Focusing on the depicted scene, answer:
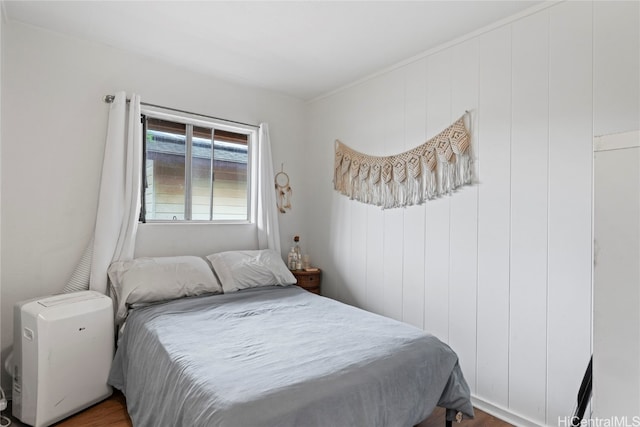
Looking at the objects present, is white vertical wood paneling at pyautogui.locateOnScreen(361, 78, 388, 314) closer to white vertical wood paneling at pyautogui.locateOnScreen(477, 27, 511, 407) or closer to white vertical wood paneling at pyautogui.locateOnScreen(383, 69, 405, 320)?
white vertical wood paneling at pyautogui.locateOnScreen(383, 69, 405, 320)

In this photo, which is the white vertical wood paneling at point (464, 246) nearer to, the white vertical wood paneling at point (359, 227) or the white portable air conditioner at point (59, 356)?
the white vertical wood paneling at point (359, 227)

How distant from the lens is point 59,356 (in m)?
1.98

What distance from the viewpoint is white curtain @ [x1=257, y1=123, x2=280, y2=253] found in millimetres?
3367

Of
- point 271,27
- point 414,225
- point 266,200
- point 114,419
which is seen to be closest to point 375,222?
point 414,225

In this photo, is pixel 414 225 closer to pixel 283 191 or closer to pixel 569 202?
pixel 569 202

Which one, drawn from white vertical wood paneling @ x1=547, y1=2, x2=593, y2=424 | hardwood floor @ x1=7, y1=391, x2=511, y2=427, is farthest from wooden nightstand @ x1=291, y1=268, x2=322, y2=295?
white vertical wood paneling @ x1=547, y1=2, x2=593, y2=424

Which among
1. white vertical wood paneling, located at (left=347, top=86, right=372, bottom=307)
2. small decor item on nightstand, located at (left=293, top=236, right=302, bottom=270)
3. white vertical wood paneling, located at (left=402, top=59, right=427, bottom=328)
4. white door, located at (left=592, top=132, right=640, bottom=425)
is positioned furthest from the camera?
small decor item on nightstand, located at (left=293, top=236, right=302, bottom=270)

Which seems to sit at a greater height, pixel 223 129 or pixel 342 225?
pixel 223 129

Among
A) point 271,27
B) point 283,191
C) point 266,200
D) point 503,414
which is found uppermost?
point 271,27

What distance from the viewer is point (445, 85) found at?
2.51 m

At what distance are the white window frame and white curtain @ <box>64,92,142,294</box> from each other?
0.20 meters

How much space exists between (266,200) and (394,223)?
50.6 inches

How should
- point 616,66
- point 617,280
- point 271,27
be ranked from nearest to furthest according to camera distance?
point 617,280
point 616,66
point 271,27

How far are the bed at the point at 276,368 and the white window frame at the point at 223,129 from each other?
0.98m
